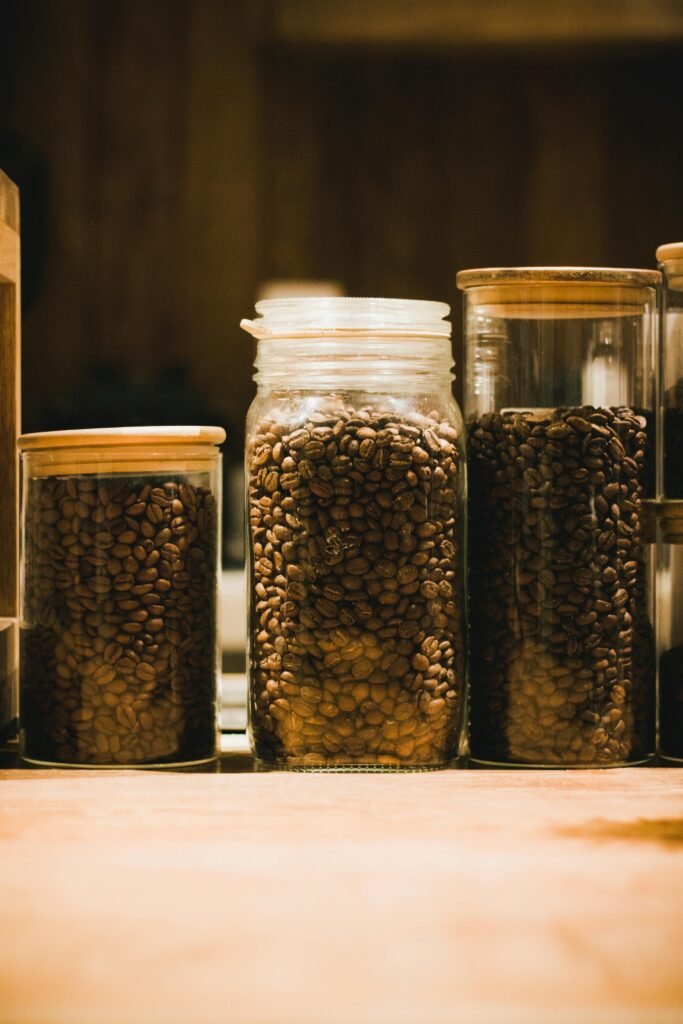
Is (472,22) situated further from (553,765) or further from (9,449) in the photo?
(553,765)

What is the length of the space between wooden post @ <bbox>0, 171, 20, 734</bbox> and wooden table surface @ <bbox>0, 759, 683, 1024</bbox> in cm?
22

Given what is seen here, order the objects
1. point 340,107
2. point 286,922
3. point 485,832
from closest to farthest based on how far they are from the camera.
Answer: point 286,922 → point 485,832 → point 340,107

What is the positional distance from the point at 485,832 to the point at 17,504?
0.51 metres

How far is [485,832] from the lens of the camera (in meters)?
0.70

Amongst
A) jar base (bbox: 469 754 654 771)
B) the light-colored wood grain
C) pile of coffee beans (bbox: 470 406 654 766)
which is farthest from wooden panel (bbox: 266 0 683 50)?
jar base (bbox: 469 754 654 771)

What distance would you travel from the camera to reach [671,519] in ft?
3.01

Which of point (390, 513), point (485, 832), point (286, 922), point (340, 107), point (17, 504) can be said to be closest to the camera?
point (286, 922)

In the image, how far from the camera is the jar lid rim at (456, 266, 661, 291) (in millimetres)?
896

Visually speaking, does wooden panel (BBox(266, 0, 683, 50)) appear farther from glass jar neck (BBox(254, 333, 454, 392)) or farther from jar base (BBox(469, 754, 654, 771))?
jar base (BBox(469, 754, 654, 771))

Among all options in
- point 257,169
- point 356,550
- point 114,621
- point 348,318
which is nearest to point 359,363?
point 348,318

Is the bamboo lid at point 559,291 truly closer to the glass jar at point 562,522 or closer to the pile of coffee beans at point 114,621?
the glass jar at point 562,522

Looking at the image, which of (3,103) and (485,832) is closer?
(485,832)

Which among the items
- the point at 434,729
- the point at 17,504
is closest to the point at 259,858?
the point at 434,729

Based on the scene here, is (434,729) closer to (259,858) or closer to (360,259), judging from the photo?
(259,858)
